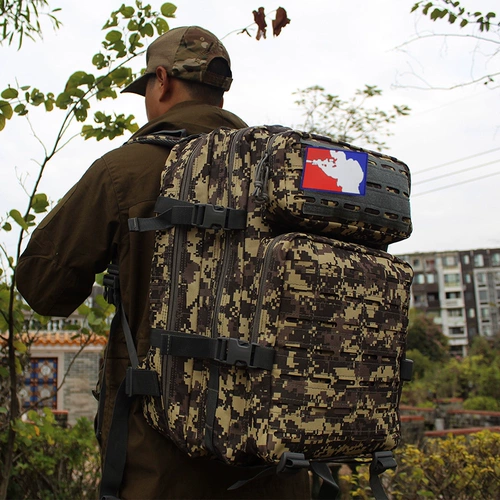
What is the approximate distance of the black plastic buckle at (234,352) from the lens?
1453mm

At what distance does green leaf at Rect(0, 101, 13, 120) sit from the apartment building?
52.0 metres

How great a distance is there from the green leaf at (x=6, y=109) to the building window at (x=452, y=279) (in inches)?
2128

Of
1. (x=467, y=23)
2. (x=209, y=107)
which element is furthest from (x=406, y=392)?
(x=209, y=107)

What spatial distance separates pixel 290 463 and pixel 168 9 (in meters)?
2.08

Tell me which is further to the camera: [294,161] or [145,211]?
[145,211]

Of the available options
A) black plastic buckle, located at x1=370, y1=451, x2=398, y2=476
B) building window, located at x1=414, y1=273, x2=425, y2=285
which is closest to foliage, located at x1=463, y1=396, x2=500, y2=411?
black plastic buckle, located at x1=370, y1=451, x2=398, y2=476

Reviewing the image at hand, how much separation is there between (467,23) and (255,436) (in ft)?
8.03

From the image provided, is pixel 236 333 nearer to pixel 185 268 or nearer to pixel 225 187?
pixel 185 268

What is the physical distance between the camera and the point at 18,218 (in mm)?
2693

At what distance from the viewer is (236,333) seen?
150 centimetres

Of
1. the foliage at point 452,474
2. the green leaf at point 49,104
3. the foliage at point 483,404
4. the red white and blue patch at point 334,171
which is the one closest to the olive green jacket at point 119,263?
the red white and blue patch at point 334,171

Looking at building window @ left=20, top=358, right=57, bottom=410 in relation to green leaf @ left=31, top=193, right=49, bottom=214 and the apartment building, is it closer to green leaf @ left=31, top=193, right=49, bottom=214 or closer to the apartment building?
green leaf @ left=31, top=193, right=49, bottom=214

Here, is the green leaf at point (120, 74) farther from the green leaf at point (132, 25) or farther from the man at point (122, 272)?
the man at point (122, 272)

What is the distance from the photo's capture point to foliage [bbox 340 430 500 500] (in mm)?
3846
